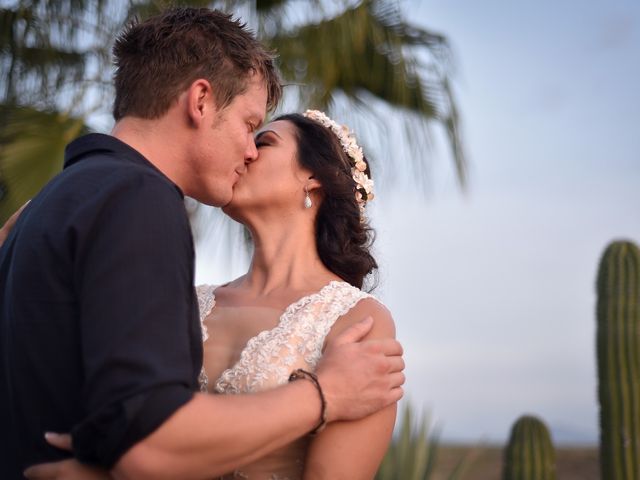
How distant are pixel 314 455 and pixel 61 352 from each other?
3.42ft

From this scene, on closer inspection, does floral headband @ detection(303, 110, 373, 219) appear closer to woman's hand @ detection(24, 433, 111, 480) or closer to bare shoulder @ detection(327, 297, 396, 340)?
bare shoulder @ detection(327, 297, 396, 340)

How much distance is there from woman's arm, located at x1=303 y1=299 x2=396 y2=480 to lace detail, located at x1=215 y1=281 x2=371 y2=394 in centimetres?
28

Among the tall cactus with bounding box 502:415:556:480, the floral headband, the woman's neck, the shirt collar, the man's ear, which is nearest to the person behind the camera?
the shirt collar

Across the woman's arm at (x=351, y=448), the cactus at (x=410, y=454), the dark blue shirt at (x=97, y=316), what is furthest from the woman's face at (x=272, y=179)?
the cactus at (x=410, y=454)

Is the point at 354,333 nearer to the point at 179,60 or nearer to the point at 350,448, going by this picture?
the point at 350,448

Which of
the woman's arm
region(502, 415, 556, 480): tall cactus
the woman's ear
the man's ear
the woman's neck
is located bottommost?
region(502, 415, 556, 480): tall cactus

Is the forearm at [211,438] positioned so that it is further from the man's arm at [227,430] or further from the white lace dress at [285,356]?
the white lace dress at [285,356]

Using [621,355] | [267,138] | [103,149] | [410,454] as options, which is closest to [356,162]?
[267,138]

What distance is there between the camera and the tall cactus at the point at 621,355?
7684 mm

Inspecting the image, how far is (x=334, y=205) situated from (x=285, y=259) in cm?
28

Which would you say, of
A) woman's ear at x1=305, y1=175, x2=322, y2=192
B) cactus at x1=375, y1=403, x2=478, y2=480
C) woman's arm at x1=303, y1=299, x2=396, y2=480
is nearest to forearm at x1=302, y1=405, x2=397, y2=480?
woman's arm at x1=303, y1=299, x2=396, y2=480

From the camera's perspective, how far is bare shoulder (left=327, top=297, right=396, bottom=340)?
3.08 m

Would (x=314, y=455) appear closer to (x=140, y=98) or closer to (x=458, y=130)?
(x=140, y=98)

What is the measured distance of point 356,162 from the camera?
3.79 m
